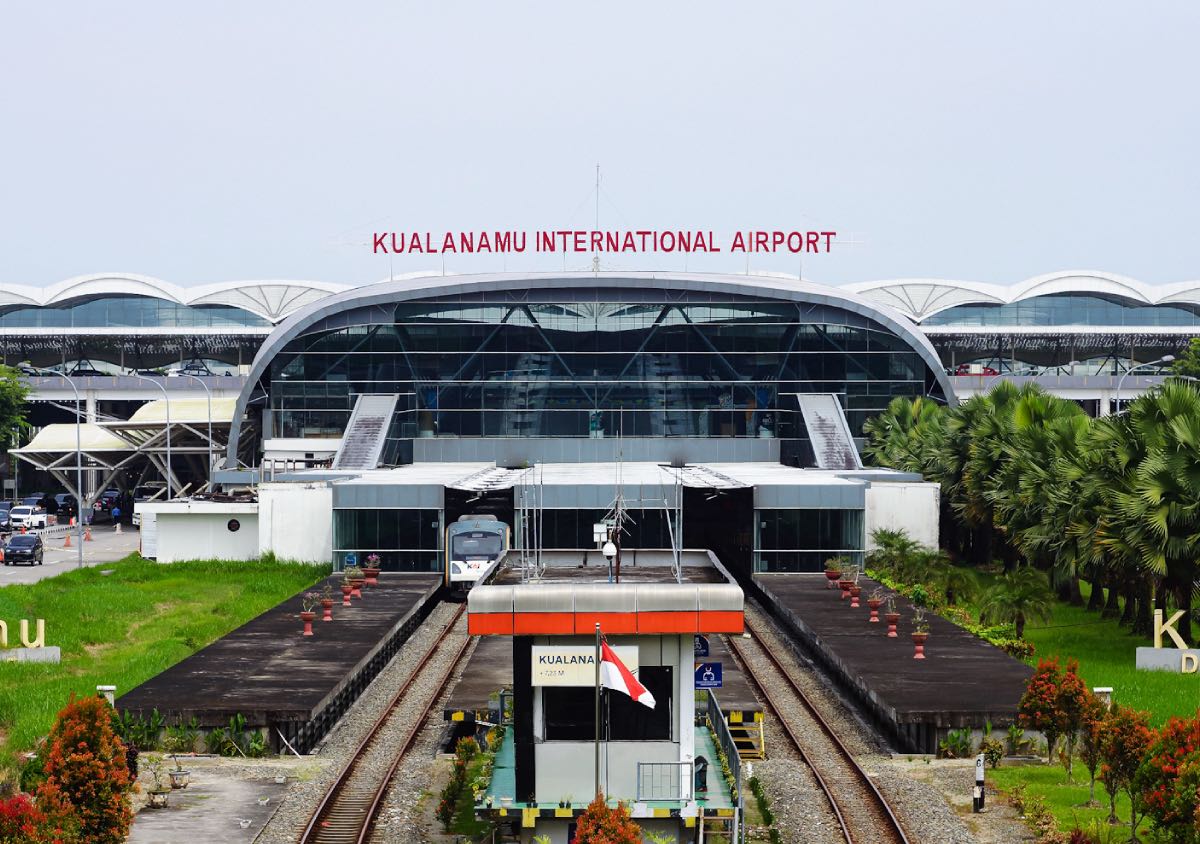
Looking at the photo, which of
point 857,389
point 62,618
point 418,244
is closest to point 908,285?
point 857,389

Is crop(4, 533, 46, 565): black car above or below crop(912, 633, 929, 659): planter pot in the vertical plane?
below

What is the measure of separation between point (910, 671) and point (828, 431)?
43812 mm

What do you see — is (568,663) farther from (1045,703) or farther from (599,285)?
(599,285)

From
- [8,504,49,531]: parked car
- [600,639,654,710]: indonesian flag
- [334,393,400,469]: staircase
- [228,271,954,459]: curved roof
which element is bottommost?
[8,504,49,531]: parked car

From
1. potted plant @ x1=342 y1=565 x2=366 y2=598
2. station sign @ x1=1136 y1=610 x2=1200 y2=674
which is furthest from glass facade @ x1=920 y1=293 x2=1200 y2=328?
station sign @ x1=1136 y1=610 x2=1200 y2=674

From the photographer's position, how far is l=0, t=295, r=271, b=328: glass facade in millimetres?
121375

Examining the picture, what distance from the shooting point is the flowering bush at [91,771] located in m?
20.3

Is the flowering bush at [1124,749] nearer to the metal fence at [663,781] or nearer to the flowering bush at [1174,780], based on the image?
the flowering bush at [1174,780]

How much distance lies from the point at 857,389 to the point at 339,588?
37.9 m

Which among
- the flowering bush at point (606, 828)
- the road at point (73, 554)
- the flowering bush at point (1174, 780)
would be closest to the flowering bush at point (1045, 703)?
the flowering bush at point (1174, 780)

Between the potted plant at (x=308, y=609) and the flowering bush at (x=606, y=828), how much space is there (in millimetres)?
22640

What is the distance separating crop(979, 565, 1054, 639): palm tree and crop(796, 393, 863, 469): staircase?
102 ft

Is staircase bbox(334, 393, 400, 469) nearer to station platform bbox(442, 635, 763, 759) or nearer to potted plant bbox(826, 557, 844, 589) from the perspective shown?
potted plant bbox(826, 557, 844, 589)

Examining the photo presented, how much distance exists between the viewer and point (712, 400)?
79.2 meters
